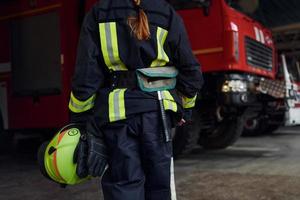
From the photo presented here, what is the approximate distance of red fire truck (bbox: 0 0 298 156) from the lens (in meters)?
6.35

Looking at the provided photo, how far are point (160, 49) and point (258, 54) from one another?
16.2ft

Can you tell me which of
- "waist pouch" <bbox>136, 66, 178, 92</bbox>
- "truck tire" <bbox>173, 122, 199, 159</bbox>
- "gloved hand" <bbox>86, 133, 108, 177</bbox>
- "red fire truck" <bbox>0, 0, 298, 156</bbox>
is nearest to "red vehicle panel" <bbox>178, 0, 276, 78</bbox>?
"red fire truck" <bbox>0, 0, 298, 156</bbox>

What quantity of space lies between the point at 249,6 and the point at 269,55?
3.76ft

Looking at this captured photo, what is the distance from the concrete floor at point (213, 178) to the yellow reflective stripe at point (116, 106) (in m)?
2.33

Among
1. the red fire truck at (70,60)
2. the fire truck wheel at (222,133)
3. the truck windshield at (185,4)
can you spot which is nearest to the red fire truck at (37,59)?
the red fire truck at (70,60)

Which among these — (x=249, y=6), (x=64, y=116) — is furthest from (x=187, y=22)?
(x=64, y=116)

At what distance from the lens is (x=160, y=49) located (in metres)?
2.70

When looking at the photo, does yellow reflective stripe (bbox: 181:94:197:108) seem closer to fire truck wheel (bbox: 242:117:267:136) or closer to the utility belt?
the utility belt

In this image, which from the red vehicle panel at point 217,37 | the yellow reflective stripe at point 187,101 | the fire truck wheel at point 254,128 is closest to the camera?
the yellow reflective stripe at point 187,101

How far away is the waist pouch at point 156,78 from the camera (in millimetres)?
2645

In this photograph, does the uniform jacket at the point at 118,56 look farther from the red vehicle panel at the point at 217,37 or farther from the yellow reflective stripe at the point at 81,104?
the red vehicle panel at the point at 217,37

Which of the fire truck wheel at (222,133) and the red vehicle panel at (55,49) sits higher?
the red vehicle panel at (55,49)

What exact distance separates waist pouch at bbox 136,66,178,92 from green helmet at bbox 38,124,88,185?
18.7 inches

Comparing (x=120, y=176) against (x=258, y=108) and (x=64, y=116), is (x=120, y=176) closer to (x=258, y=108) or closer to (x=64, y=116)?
(x=64, y=116)
